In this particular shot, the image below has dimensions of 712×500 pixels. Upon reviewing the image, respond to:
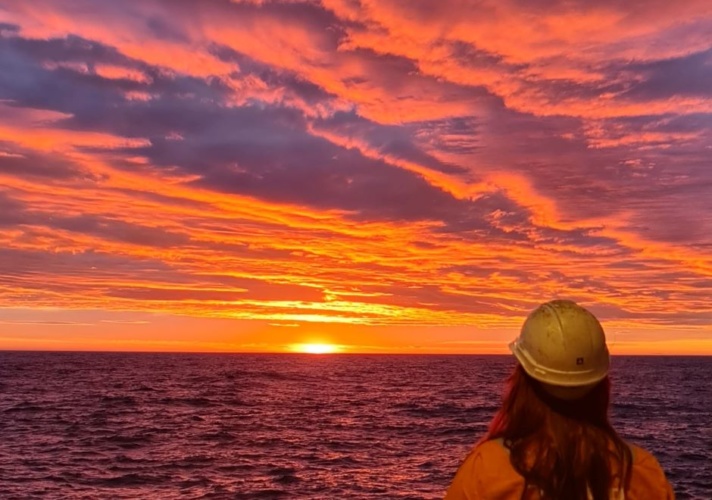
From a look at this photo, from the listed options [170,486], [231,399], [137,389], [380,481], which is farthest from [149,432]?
[137,389]

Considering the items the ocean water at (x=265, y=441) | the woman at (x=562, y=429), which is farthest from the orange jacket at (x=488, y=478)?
the ocean water at (x=265, y=441)

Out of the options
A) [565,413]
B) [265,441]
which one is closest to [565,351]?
[565,413]

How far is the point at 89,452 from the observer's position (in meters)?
32.2

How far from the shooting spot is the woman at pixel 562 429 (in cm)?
269

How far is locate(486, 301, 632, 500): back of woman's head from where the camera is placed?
8.98 feet

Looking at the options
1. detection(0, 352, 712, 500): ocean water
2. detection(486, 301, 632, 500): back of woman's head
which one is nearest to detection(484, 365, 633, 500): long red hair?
detection(486, 301, 632, 500): back of woman's head

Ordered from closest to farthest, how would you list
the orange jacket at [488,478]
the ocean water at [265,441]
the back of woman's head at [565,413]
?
the orange jacket at [488,478]
the back of woman's head at [565,413]
the ocean water at [265,441]

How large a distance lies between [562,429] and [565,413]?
0.06 meters

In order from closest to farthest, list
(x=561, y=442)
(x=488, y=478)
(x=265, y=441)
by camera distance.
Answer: (x=488, y=478)
(x=561, y=442)
(x=265, y=441)

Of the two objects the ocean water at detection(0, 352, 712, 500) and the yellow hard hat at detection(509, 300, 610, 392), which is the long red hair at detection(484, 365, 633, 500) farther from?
the ocean water at detection(0, 352, 712, 500)

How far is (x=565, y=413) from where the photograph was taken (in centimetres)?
284

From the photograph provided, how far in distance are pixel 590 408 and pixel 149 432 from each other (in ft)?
129

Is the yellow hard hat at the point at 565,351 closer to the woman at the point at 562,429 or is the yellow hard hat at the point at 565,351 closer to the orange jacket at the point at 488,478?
the woman at the point at 562,429

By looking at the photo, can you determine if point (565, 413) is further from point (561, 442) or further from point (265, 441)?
point (265, 441)
